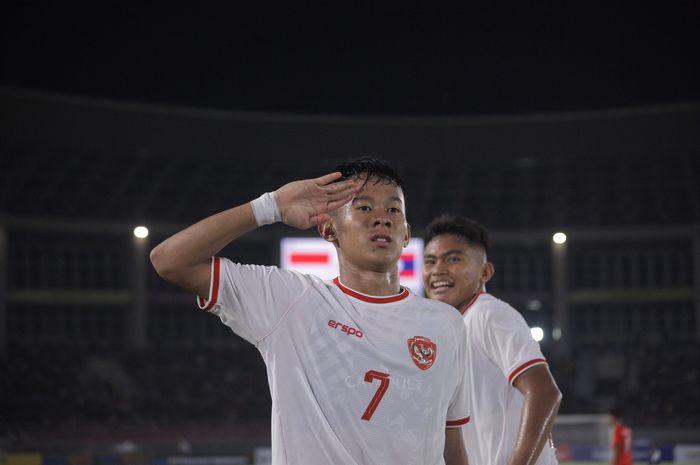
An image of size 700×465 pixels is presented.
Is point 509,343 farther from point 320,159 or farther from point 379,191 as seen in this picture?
point 320,159

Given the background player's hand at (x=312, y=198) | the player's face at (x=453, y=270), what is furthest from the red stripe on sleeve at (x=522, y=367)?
the background player's hand at (x=312, y=198)

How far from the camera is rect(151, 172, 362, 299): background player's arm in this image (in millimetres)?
3262

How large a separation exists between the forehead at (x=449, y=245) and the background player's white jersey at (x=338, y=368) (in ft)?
4.89

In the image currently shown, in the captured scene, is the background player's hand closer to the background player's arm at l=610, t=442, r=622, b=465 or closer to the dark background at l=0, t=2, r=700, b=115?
the background player's arm at l=610, t=442, r=622, b=465

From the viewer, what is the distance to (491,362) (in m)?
4.59

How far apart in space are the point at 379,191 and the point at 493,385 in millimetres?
1429

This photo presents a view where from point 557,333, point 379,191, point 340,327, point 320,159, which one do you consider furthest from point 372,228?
point 557,333

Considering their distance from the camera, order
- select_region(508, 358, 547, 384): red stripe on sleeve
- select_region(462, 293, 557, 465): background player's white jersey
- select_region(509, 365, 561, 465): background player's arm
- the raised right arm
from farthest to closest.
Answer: select_region(462, 293, 557, 465): background player's white jersey, select_region(508, 358, 547, 384): red stripe on sleeve, select_region(509, 365, 561, 465): background player's arm, the raised right arm

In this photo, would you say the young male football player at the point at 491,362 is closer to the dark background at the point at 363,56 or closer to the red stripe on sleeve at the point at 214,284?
the red stripe on sleeve at the point at 214,284

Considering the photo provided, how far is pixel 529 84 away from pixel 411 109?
4.63 m

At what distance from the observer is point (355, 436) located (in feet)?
10.8

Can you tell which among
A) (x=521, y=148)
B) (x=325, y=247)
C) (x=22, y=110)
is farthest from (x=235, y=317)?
(x=521, y=148)

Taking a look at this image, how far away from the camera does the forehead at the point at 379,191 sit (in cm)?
363

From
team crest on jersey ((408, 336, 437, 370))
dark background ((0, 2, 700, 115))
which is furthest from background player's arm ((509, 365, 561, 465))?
dark background ((0, 2, 700, 115))
